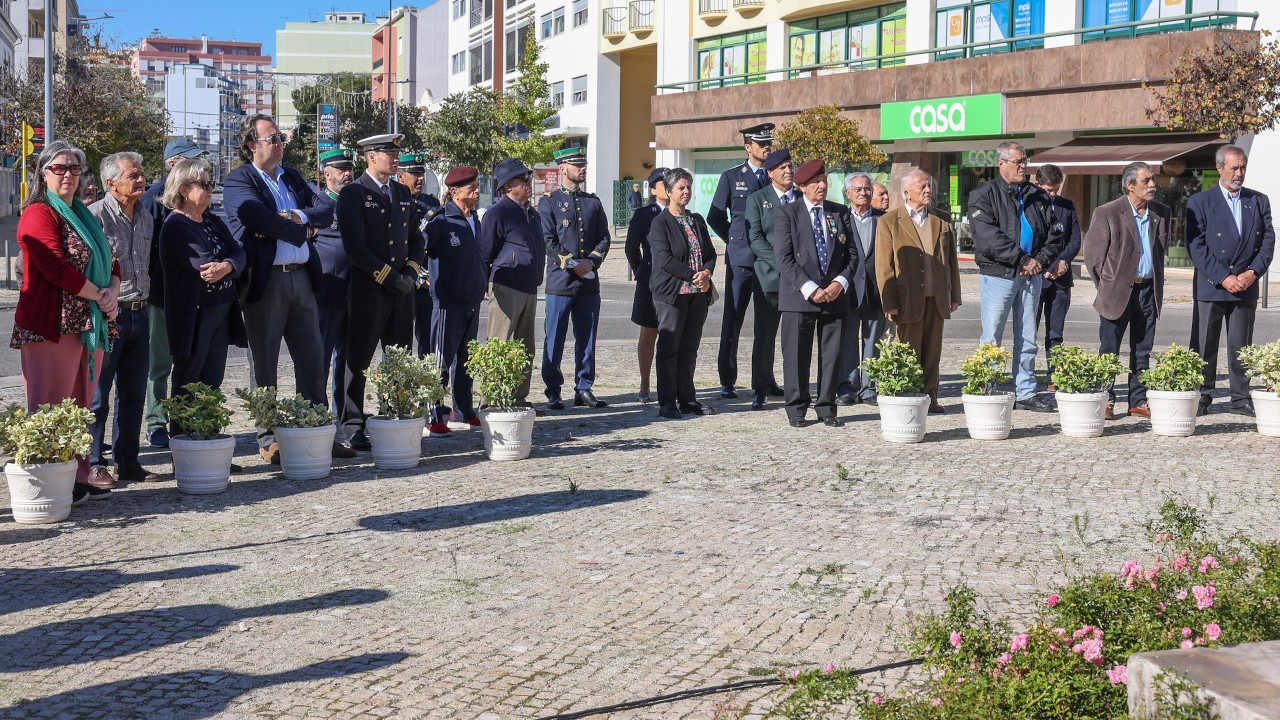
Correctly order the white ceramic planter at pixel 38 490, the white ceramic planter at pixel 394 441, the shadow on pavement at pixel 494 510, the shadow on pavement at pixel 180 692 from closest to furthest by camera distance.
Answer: the shadow on pavement at pixel 180 692
the white ceramic planter at pixel 38 490
the shadow on pavement at pixel 494 510
the white ceramic planter at pixel 394 441

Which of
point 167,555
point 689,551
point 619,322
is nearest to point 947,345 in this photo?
Answer: point 619,322

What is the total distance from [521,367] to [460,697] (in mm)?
4612

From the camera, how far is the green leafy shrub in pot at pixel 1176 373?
10023 mm

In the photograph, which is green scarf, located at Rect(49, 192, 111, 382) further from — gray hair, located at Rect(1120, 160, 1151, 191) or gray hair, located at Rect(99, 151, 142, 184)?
gray hair, located at Rect(1120, 160, 1151, 191)

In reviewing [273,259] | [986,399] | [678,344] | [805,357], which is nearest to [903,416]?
[986,399]

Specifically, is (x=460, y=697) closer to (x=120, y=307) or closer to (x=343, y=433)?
(x=120, y=307)

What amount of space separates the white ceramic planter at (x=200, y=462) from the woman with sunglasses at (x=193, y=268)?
0.62 meters

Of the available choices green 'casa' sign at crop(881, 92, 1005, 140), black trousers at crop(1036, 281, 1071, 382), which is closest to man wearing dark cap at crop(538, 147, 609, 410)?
black trousers at crop(1036, 281, 1071, 382)

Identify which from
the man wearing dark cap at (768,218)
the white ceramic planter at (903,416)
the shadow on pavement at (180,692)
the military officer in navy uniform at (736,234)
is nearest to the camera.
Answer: the shadow on pavement at (180,692)

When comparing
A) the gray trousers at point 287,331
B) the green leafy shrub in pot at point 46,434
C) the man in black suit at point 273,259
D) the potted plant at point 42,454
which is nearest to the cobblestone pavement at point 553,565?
the potted plant at point 42,454

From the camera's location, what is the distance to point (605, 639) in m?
5.26

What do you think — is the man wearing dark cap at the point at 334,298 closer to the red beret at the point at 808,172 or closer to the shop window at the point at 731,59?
the red beret at the point at 808,172

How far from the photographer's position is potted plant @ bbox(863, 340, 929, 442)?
9703mm

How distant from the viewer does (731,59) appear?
47938 mm
